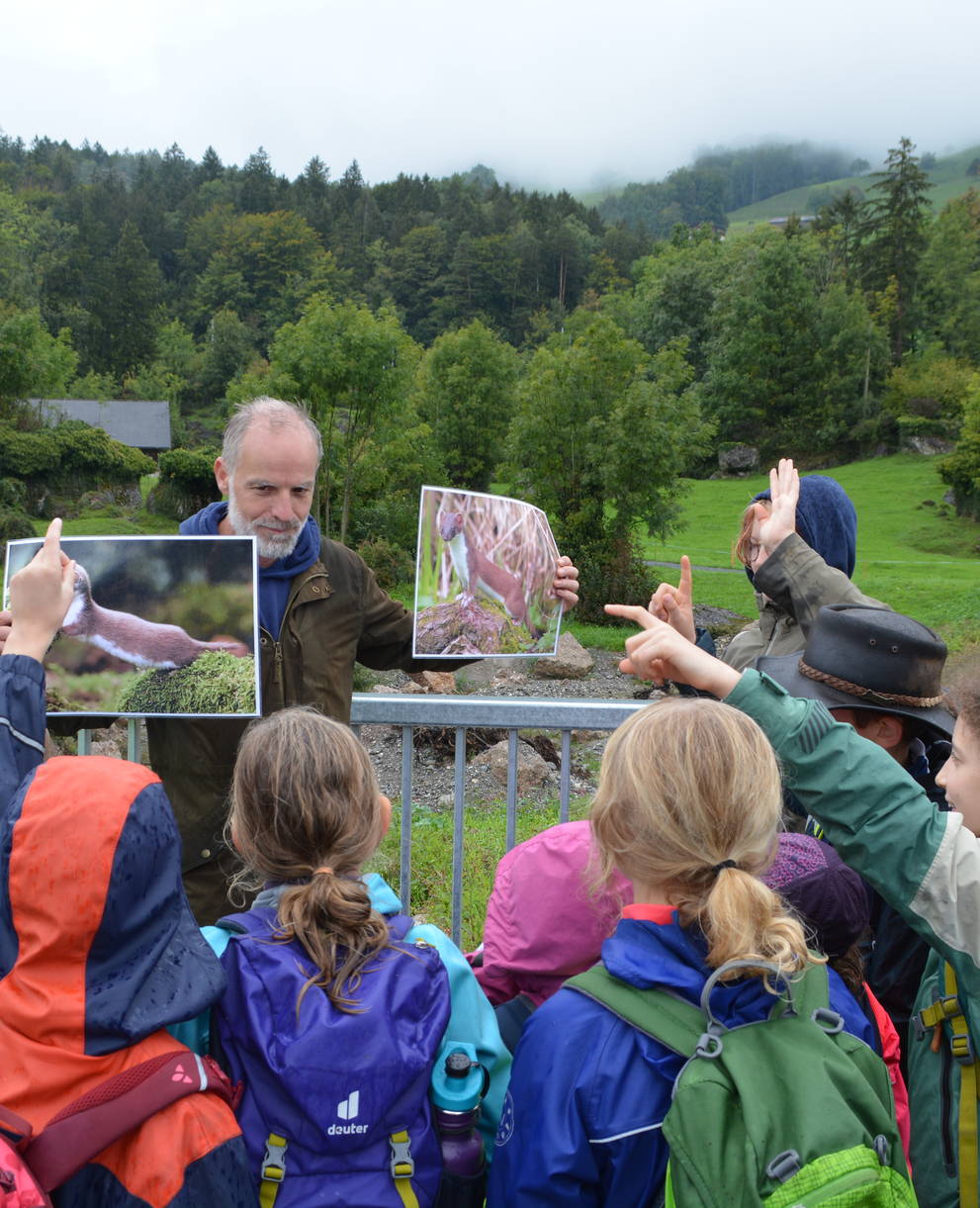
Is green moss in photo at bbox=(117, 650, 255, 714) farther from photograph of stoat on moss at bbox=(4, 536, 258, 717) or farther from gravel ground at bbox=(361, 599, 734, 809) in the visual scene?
gravel ground at bbox=(361, 599, 734, 809)

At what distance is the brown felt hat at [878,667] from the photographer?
7.49 ft

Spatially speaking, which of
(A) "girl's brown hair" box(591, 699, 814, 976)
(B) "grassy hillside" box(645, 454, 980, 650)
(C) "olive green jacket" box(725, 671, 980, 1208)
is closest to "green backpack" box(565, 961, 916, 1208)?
(A) "girl's brown hair" box(591, 699, 814, 976)

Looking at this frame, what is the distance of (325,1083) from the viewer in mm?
1633

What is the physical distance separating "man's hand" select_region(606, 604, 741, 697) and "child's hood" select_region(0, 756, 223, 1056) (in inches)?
38.1

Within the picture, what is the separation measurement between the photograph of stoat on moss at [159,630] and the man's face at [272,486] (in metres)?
0.19

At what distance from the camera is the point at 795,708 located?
5.91 ft

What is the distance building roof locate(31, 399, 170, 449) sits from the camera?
55750mm

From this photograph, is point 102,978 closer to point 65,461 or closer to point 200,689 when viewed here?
point 200,689

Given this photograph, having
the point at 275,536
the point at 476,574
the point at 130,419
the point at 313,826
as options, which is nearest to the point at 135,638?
the point at 275,536

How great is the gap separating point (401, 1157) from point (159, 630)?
5.13ft

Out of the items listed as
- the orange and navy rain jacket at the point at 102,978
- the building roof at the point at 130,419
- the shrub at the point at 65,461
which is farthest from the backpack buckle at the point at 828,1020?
the building roof at the point at 130,419

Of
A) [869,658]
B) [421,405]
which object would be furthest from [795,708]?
[421,405]

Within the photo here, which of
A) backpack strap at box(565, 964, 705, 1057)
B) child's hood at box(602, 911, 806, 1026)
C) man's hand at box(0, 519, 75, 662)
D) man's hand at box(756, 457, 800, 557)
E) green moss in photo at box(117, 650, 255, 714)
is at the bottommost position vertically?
backpack strap at box(565, 964, 705, 1057)

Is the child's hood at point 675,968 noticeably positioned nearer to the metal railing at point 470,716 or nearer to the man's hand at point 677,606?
the man's hand at point 677,606
